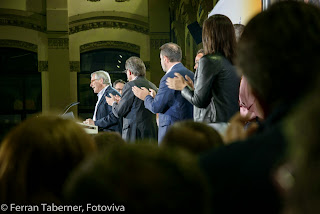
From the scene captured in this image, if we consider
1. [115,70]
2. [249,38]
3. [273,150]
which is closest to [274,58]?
[249,38]

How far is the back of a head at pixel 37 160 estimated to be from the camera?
91 cm

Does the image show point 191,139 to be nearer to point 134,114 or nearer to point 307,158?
point 307,158

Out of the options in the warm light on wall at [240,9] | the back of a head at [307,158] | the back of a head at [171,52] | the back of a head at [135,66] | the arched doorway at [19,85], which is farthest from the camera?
the arched doorway at [19,85]

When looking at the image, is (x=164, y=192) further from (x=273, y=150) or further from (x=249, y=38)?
(x=249, y=38)

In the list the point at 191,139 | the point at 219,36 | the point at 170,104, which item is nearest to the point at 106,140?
the point at 191,139

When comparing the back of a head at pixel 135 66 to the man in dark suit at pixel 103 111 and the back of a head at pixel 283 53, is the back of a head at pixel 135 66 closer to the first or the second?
the man in dark suit at pixel 103 111

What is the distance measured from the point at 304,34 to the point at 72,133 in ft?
1.81

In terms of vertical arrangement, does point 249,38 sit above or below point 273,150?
above

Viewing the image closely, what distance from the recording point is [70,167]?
94cm

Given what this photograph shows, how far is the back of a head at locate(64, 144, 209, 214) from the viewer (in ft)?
1.63

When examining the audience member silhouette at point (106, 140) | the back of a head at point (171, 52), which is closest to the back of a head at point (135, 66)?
the back of a head at point (171, 52)

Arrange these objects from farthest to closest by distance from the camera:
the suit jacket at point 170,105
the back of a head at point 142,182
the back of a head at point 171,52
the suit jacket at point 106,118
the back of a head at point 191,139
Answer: the suit jacket at point 106,118 → the back of a head at point 171,52 → the suit jacket at point 170,105 → the back of a head at point 191,139 → the back of a head at point 142,182

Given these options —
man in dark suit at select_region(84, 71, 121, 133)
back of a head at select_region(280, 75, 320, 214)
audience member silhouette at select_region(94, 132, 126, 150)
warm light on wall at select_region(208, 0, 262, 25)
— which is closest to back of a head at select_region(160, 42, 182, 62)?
warm light on wall at select_region(208, 0, 262, 25)

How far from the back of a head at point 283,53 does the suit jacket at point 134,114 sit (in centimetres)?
368
